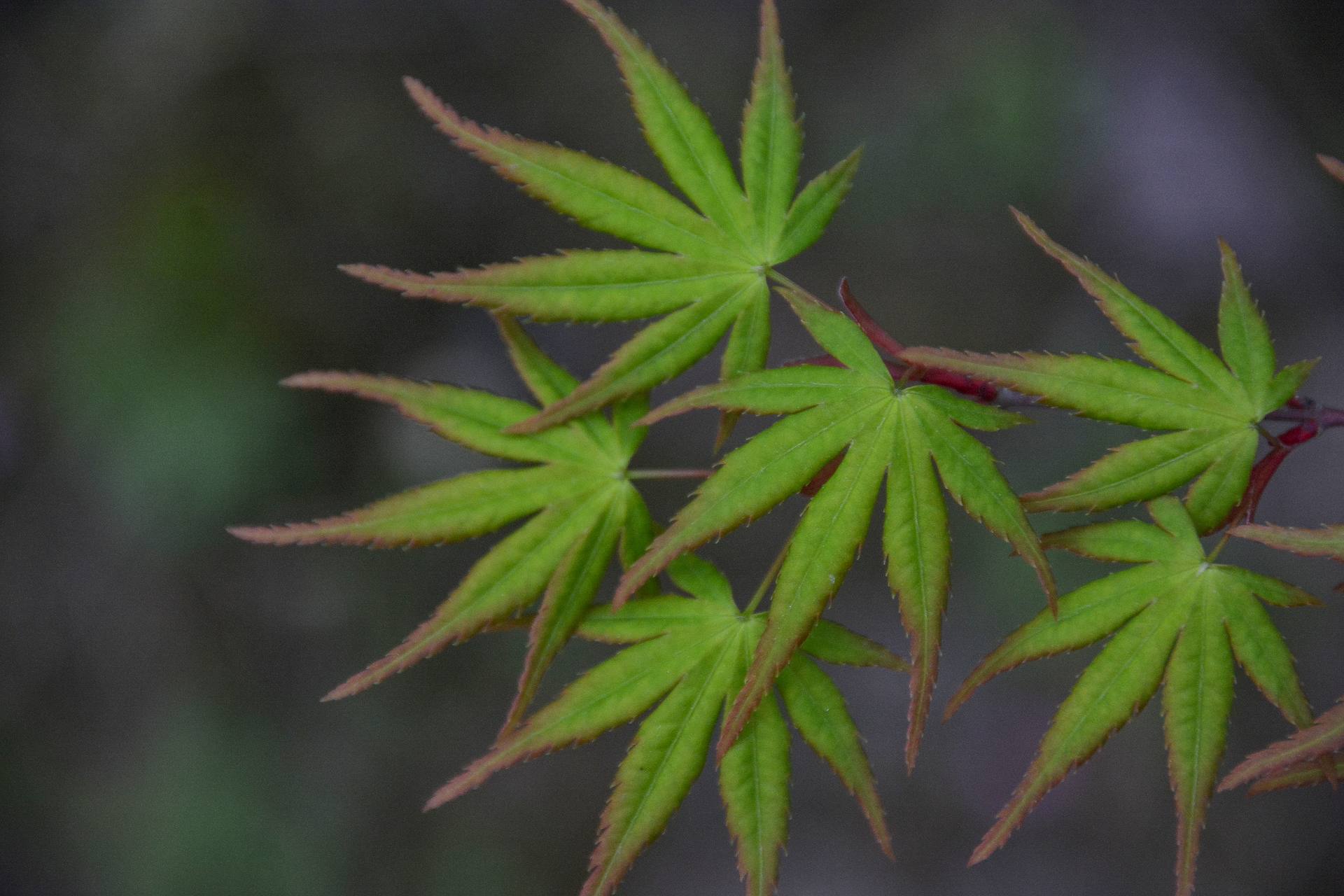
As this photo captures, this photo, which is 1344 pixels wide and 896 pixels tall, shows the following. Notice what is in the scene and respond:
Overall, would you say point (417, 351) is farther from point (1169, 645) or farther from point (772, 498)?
point (1169, 645)

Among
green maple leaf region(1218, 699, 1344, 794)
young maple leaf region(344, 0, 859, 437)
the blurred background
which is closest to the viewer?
green maple leaf region(1218, 699, 1344, 794)

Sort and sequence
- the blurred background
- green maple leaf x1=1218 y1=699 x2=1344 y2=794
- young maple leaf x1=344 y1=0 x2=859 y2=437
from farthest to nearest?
the blurred background, young maple leaf x1=344 y1=0 x2=859 y2=437, green maple leaf x1=1218 y1=699 x2=1344 y2=794

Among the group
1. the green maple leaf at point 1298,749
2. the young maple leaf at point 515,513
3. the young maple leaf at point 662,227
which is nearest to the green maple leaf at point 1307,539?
the green maple leaf at point 1298,749

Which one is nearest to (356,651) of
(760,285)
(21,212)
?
(21,212)

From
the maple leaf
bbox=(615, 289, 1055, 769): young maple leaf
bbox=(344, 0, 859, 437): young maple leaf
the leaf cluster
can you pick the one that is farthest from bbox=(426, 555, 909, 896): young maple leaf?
the maple leaf

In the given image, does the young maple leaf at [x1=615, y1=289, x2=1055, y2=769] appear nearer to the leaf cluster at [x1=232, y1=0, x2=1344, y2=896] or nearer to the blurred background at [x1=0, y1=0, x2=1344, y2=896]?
the leaf cluster at [x1=232, y1=0, x2=1344, y2=896]

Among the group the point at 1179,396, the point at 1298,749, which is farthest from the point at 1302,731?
the point at 1179,396
